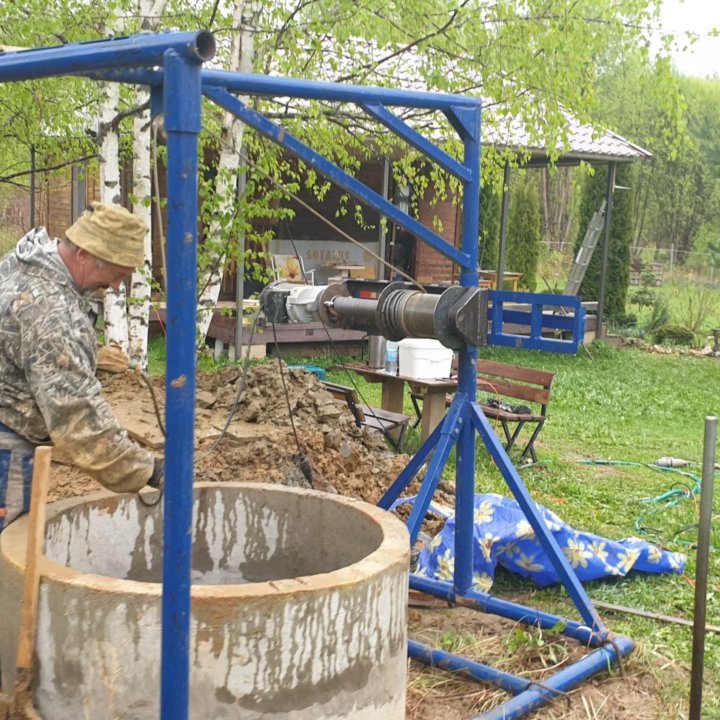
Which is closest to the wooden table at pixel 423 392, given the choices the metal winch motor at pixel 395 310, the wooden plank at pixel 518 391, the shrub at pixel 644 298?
the wooden plank at pixel 518 391

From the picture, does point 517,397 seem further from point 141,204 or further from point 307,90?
point 307,90

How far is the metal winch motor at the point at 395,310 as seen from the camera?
456 cm

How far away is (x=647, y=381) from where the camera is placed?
1455 centimetres

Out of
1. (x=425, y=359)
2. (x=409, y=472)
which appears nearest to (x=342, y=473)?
(x=409, y=472)

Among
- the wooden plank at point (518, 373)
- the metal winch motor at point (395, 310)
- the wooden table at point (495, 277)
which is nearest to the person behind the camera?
the metal winch motor at point (395, 310)

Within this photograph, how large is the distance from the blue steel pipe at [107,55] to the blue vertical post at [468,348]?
209 cm

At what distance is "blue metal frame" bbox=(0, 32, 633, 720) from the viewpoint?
A: 280 centimetres

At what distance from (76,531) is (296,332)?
10.3 metres

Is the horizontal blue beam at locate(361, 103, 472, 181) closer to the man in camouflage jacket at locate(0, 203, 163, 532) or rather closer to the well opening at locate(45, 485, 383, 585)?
the man in camouflage jacket at locate(0, 203, 163, 532)

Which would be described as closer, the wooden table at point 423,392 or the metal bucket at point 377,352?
the wooden table at point 423,392

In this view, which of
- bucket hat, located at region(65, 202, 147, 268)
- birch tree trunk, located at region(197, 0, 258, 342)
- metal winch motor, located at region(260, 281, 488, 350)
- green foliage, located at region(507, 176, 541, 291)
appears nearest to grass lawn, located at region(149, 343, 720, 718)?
metal winch motor, located at region(260, 281, 488, 350)

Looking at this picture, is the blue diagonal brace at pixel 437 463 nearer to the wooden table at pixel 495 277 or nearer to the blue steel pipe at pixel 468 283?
the blue steel pipe at pixel 468 283

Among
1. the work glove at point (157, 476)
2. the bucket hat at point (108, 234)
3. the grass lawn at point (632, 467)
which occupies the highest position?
the bucket hat at point (108, 234)

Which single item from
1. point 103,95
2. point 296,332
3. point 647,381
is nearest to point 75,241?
point 103,95
